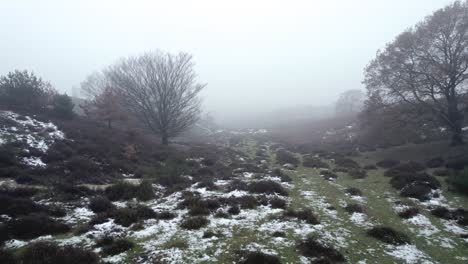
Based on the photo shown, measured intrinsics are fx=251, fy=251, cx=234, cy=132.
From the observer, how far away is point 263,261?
Answer: 621 cm

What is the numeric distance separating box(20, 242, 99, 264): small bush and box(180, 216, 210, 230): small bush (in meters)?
2.82

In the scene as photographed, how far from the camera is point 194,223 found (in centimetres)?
841

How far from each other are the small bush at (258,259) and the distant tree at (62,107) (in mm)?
25270

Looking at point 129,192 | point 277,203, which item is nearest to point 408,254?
point 277,203

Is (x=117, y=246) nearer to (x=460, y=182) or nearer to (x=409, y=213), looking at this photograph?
(x=409, y=213)

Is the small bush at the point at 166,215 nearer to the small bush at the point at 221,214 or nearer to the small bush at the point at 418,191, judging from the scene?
the small bush at the point at 221,214

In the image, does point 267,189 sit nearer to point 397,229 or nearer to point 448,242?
point 397,229

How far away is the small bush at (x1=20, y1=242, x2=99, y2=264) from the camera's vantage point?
5.72 meters

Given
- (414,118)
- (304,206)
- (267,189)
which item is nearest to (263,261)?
(304,206)

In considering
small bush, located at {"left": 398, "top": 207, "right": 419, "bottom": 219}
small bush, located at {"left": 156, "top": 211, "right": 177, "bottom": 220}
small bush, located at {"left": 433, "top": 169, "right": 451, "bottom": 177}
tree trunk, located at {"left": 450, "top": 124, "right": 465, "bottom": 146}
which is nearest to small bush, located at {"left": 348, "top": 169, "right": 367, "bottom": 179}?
small bush, located at {"left": 433, "top": 169, "right": 451, "bottom": 177}

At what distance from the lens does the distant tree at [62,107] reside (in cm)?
2436

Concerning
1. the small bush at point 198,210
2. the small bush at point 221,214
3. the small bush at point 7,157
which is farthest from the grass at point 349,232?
the small bush at point 7,157

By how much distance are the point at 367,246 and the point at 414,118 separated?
1955 cm

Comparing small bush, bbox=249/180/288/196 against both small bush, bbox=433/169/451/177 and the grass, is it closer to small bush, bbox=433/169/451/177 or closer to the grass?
the grass
